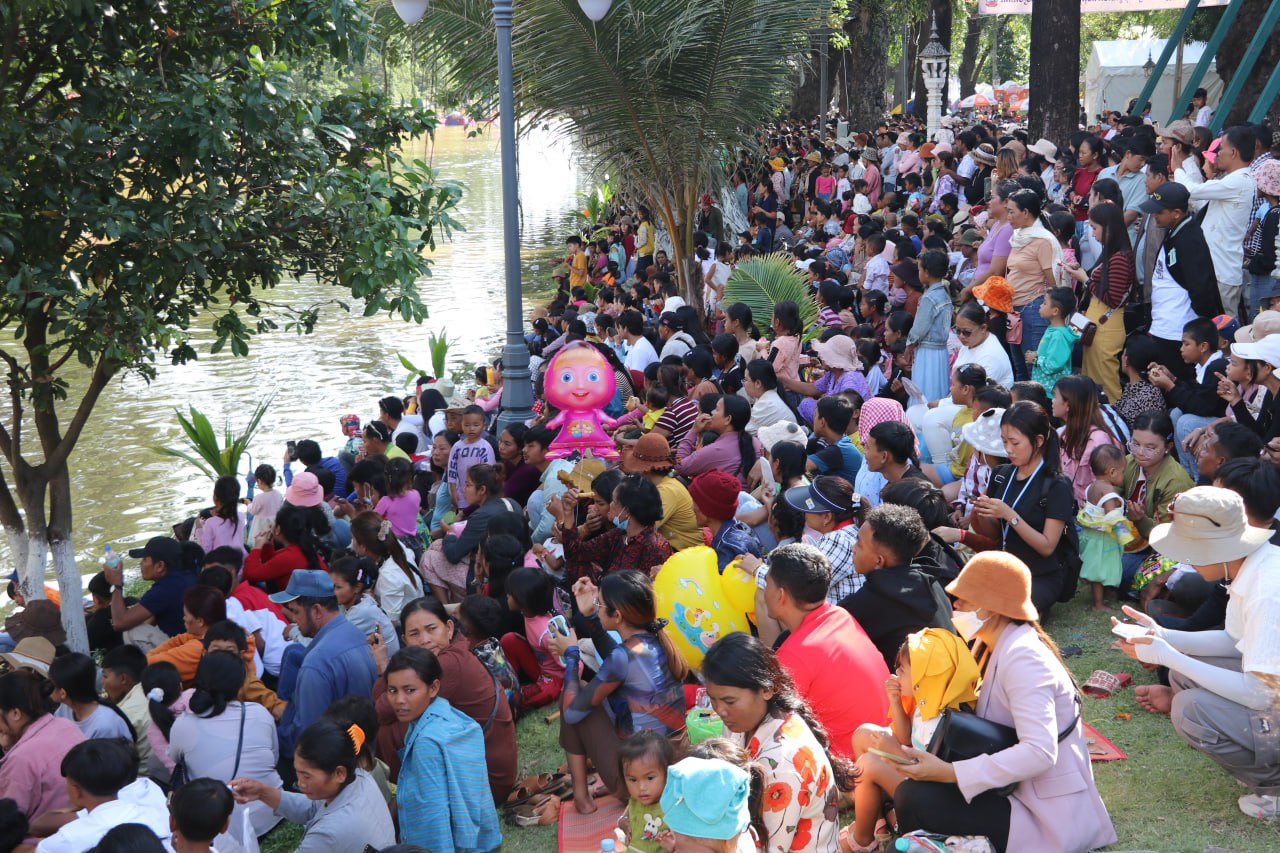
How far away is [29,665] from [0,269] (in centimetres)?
213

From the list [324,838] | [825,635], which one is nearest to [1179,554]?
[825,635]

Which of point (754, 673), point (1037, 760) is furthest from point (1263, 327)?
point (754, 673)

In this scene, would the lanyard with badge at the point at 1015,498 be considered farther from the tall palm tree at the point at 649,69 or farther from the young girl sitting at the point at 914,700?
the tall palm tree at the point at 649,69

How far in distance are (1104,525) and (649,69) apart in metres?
7.58

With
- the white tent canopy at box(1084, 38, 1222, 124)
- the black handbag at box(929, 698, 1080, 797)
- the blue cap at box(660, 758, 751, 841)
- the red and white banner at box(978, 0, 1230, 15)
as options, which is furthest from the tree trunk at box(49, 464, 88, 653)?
the white tent canopy at box(1084, 38, 1222, 124)

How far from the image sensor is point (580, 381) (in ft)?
30.0

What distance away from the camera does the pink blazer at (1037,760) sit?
4.36 metres

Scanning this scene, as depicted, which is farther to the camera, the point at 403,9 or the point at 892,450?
the point at 403,9

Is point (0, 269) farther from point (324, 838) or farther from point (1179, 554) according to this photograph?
point (1179, 554)

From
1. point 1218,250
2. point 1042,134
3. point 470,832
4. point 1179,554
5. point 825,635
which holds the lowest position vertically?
point 470,832

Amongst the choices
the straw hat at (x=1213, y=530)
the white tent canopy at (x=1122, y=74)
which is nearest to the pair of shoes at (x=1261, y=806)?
the straw hat at (x=1213, y=530)

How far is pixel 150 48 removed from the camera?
7.09 m

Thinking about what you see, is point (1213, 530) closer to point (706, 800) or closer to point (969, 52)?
point (706, 800)

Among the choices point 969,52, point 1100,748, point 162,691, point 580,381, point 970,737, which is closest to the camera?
point 970,737
